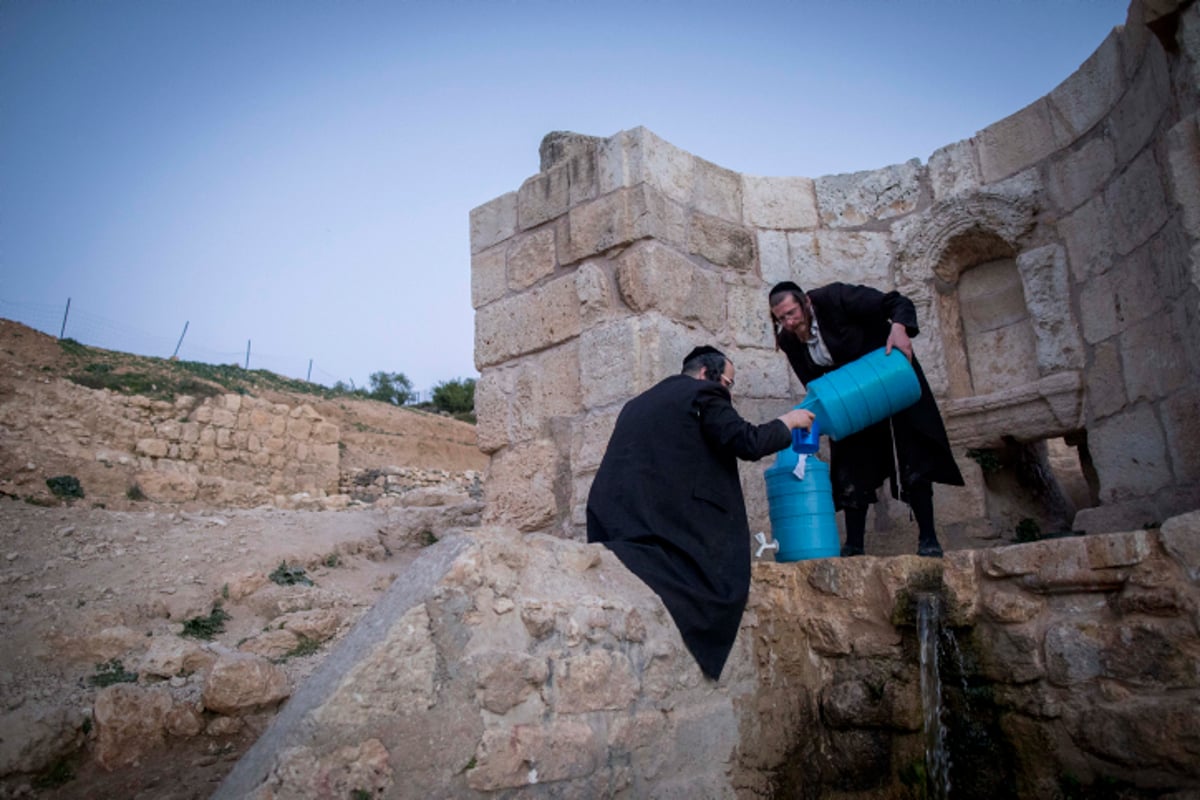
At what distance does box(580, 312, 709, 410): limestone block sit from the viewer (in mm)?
3990

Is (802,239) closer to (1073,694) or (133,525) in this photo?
(1073,694)

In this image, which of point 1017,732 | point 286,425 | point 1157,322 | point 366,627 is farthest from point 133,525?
point 286,425

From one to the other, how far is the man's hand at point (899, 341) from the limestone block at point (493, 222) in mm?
2412

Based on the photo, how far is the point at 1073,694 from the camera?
2.50 metres

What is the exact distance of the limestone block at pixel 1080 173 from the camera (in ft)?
13.0

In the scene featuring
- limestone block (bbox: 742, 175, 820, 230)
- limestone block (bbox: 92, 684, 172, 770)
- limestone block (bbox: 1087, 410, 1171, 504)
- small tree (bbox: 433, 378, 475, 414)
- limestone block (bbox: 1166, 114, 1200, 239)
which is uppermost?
small tree (bbox: 433, 378, 475, 414)

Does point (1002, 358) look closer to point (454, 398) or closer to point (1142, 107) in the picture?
point (1142, 107)

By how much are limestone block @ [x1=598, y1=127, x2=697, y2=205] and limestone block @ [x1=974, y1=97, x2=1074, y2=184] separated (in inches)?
67.4

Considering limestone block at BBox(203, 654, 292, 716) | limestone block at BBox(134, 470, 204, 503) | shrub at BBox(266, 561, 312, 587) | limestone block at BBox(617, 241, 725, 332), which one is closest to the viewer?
limestone block at BBox(203, 654, 292, 716)

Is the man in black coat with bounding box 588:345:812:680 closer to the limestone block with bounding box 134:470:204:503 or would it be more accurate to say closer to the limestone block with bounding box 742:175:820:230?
the limestone block with bounding box 742:175:820:230

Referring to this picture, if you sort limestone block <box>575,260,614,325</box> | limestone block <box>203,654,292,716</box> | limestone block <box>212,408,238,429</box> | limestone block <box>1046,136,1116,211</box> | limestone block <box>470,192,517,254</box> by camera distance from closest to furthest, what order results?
limestone block <box>203,654,292,716</box> < limestone block <box>1046,136,1116,211</box> < limestone block <box>575,260,614,325</box> < limestone block <box>470,192,517,254</box> < limestone block <box>212,408,238,429</box>

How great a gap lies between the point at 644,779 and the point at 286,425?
14402 millimetres

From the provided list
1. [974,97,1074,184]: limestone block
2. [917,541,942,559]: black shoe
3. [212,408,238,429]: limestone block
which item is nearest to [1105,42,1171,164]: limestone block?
[974,97,1074,184]: limestone block

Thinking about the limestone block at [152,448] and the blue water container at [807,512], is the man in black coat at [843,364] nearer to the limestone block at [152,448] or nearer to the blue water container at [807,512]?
the blue water container at [807,512]
